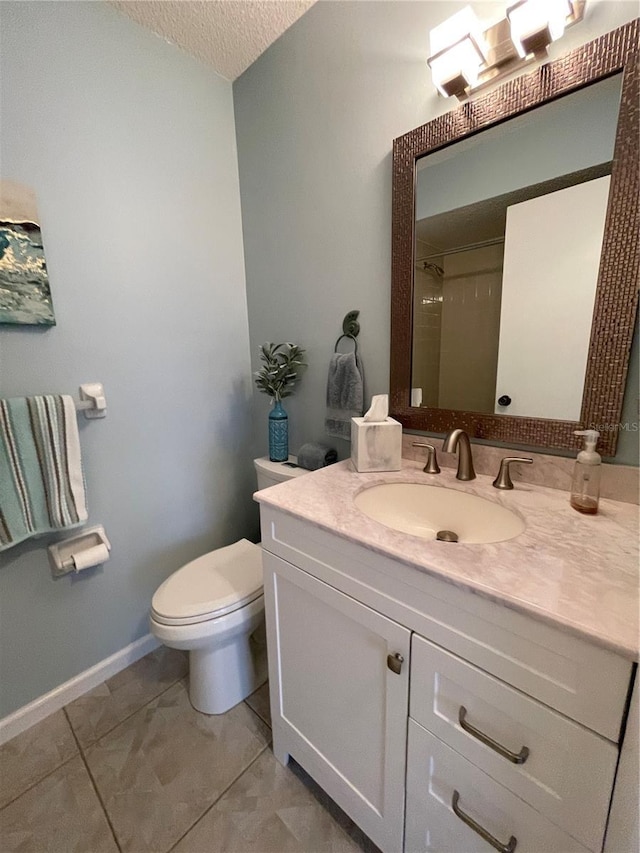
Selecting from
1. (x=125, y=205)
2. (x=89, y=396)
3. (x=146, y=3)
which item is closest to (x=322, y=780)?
(x=89, y=396)

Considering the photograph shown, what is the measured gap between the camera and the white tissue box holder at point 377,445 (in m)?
1.08

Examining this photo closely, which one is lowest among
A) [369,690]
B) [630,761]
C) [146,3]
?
[369,690]

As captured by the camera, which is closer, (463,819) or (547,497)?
(463,819)

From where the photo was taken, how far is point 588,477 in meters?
0.80

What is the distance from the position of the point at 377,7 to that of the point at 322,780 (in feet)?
7.50

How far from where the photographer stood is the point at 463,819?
65 cm

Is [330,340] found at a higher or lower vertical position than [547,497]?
higher

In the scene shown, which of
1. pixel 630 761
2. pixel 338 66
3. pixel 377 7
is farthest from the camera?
pixel 338 66

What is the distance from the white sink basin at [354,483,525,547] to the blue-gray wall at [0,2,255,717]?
97 cm

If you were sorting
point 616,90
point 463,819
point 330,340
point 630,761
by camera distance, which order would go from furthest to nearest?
point 330,340 → point 616,90 → point 463,819 → point 630,761

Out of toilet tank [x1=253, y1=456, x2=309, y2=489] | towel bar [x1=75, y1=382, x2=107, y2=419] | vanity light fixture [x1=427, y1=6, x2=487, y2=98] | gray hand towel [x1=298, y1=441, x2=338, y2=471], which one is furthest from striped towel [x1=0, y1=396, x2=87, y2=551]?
vanity light fixture [x1=427, y1=6, x2=487, y2=98]

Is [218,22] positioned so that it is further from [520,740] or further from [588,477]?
[520,740]

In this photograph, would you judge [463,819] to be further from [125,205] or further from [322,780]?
[125,205]

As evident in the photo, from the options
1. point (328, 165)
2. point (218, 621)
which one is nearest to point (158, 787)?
point (218, 621)
